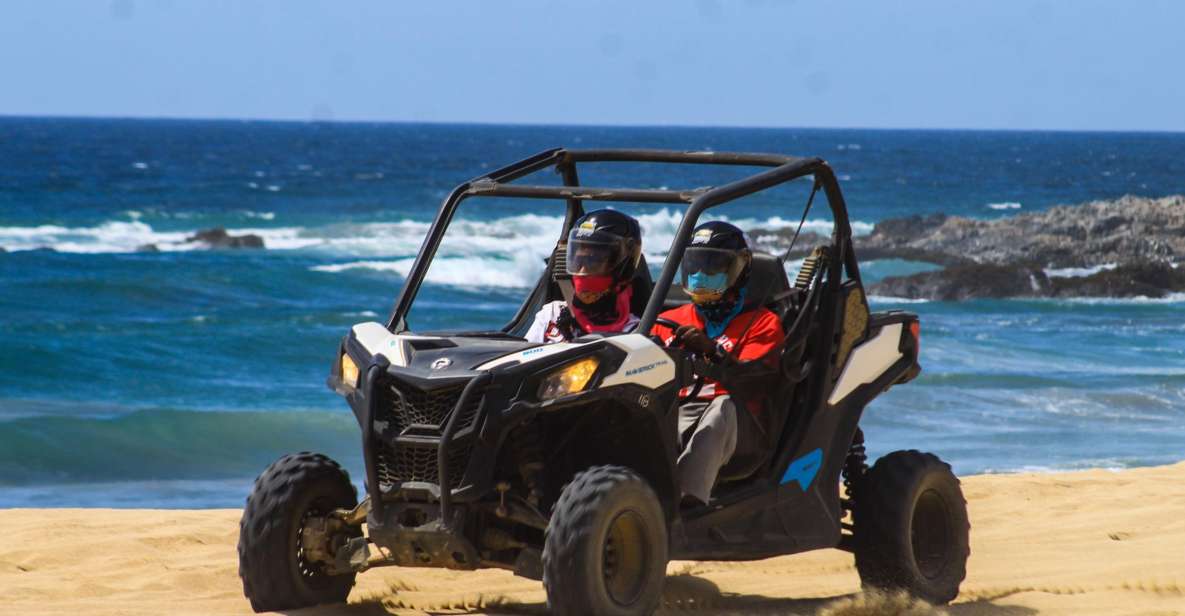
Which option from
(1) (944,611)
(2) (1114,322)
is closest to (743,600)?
(1) (944,611)

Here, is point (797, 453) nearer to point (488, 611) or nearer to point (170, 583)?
point (488, 611)

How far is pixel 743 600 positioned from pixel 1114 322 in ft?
Answer: 66.2

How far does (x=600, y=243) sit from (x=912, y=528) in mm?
1793

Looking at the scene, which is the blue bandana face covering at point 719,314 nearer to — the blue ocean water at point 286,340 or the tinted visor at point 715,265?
the tinted visor at point 715,265

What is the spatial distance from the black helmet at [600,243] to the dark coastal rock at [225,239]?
36.4 metres

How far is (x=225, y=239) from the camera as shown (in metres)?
42.8

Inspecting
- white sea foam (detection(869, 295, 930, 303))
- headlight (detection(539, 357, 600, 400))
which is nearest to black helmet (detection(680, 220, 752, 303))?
headlight (detection(539, 357, 600, 400))

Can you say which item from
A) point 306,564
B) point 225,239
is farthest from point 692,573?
point 225,239

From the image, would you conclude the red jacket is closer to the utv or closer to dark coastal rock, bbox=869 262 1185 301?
the utv

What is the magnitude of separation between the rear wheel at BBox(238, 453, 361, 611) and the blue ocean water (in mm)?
5887

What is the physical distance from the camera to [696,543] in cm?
621

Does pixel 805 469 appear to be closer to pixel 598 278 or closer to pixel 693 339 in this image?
pixel 693 339

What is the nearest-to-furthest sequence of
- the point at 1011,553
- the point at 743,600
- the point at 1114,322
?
the point at 743,600, the point at 1011,553, the point at 1114,322

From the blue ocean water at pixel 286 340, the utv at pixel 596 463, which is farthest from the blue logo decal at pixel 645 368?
the blue ocean water at pixel 286 340
